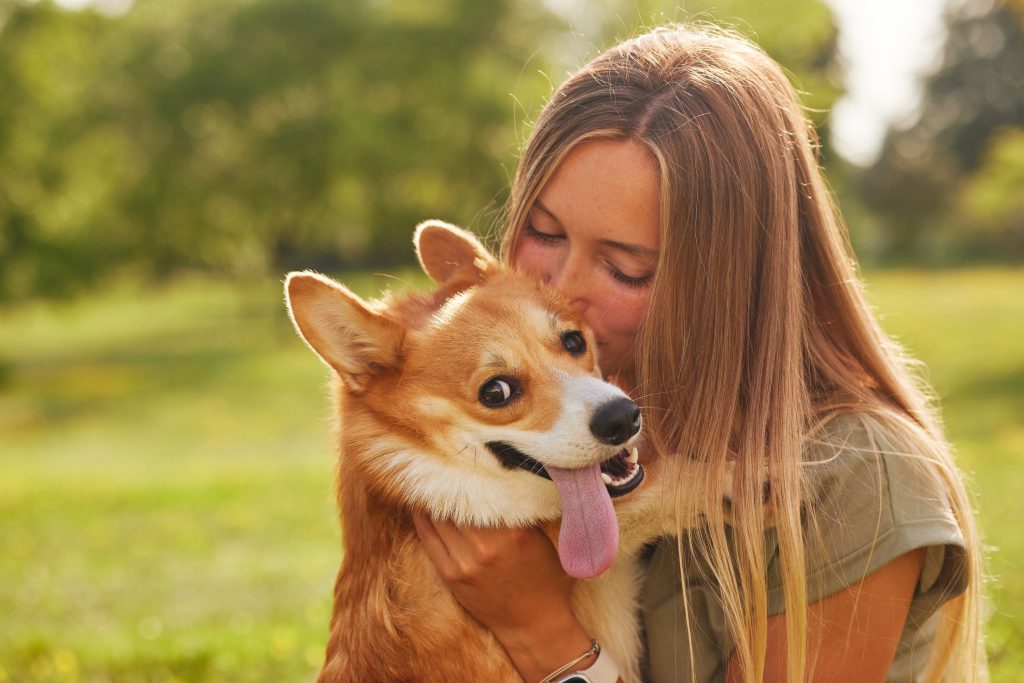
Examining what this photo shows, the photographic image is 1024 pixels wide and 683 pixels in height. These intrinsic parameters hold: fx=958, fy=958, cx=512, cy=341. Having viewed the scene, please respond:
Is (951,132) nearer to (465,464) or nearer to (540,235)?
(540,235)

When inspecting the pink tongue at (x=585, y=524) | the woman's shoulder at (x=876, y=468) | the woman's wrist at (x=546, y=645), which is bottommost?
the woman's wrist at (x=546, y=645)

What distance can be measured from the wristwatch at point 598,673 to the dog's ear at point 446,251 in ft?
3.93

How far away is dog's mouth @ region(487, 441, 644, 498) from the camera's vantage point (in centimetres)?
242

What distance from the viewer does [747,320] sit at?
252cm

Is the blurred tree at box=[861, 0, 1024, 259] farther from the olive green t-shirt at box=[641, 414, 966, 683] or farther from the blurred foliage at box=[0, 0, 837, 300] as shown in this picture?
the olive green t-shirt at box=[641, 414, 966, 683]

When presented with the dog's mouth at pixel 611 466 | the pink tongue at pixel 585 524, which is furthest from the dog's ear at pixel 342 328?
the pink tongue at pixel 585 524

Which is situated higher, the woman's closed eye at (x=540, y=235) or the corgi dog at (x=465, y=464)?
the woman's closed eye at (x=540, y=235)

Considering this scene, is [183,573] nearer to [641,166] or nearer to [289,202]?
[641,166]

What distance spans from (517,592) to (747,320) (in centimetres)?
92

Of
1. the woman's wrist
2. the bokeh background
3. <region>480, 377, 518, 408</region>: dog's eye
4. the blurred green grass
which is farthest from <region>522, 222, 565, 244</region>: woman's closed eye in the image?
the bokeh background

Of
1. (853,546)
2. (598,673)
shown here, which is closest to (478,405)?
(598,673)

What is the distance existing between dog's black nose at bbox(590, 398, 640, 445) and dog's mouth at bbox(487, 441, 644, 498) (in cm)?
11

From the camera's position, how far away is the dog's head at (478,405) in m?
2.38

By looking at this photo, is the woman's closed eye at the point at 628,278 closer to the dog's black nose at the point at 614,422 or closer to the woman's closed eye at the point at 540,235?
the woman's closed eye at the point at 540,235
